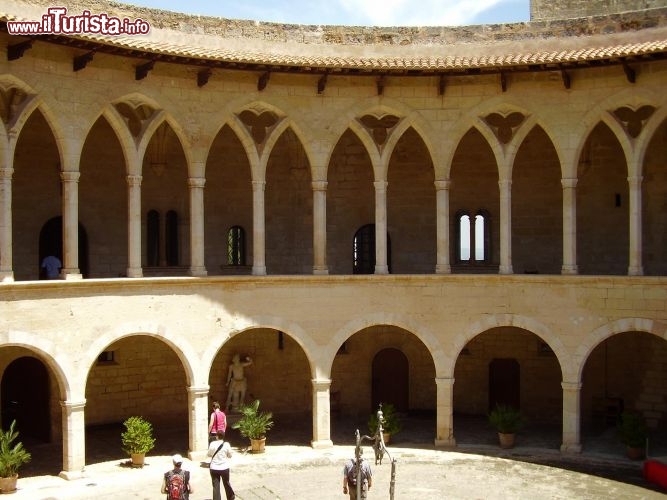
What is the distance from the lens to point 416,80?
2044cm

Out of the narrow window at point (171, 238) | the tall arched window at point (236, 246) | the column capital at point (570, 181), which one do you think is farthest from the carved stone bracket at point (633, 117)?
the narrow window at point (171, 238)

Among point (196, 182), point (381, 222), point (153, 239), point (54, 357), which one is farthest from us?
point (153, 239)

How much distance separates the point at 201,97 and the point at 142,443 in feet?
26.7

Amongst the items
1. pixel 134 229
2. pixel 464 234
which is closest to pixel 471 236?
pixel 464 234

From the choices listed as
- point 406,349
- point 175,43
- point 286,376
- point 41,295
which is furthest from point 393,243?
point 41,295

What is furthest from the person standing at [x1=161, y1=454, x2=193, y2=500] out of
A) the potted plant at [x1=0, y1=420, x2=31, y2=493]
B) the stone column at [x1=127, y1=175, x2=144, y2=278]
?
the stone column at [x1=127, y1=175, x2=144, y2=278]

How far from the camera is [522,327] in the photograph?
19.9 metres

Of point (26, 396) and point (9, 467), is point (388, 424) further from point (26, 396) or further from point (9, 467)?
point (26, 396)

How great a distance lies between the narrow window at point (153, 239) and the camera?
75.0 ft

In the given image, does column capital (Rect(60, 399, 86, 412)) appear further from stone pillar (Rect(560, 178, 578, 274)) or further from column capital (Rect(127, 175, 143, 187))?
stone pillar (Rect(560, 178, 578, 274))

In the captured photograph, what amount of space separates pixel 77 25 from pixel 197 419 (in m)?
9.30

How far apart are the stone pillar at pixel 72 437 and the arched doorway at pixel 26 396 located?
12.2 ft

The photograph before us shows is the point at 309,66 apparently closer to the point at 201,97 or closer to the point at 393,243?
the point at 201,97

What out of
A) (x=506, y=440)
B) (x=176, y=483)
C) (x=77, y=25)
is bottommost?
(x=506, y=440)
